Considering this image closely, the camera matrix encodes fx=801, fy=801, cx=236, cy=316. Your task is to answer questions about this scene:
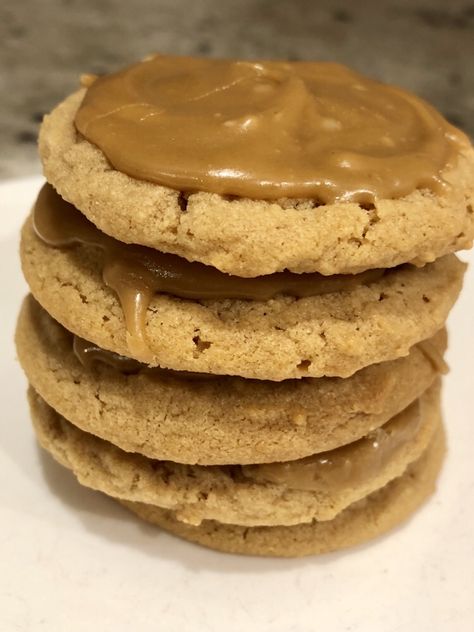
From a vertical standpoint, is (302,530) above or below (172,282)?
below

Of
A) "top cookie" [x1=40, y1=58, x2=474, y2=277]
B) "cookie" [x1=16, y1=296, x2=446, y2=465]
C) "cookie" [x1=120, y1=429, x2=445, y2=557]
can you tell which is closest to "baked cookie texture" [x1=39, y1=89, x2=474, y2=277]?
"top cookie" [x1=40, y1=58, x2=474, y2=277]

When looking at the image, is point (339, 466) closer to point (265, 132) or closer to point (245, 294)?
point (245, 294)

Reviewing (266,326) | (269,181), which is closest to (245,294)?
(266,326)

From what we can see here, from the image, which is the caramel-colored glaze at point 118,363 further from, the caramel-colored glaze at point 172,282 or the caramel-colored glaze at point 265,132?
the caramel-colored glaze at point 265,132

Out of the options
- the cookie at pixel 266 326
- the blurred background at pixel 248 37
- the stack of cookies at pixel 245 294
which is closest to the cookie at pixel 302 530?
the stack of cookies at pixel 245 294

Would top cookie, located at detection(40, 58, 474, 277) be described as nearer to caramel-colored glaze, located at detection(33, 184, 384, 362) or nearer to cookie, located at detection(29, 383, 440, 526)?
caramel-colored glaze, located at detection(33, 184, 384, 362)

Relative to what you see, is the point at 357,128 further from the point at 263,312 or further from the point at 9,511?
the point at 9,511
